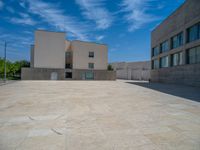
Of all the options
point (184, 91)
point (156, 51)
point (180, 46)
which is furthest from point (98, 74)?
point (184, 91)

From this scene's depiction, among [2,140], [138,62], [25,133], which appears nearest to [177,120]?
[25,133]

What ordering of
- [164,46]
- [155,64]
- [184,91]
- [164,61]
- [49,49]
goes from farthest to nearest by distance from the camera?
1. [49,49]
2. [155,64]
3. [164,46]
4. [164,61]
5. [184,91]

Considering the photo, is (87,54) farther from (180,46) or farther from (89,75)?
(180,46)

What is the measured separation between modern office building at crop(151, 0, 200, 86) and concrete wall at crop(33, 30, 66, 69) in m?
23.0

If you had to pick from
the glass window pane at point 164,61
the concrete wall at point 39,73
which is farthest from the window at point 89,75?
the glass window pane at point 164,61

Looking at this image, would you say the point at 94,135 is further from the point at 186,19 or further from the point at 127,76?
the point at 127,76

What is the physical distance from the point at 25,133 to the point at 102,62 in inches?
1425

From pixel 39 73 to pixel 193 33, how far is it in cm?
3117

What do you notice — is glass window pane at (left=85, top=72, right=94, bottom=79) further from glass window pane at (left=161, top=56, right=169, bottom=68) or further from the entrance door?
glass window pane at (left=161, top=56, right=169, bottom=68)

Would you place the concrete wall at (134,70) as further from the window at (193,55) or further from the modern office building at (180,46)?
the window at (193,55)

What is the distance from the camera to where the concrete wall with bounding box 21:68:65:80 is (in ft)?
106

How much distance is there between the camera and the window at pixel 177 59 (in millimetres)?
22812

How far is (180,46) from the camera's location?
75.3 feet

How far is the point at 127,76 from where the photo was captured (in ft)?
173
